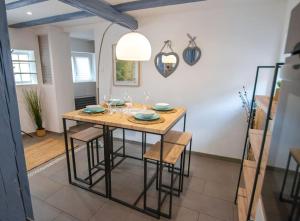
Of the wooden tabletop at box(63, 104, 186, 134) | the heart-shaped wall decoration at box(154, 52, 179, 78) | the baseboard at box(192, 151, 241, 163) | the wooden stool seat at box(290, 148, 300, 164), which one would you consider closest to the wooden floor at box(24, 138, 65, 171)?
the wooden tabletop at box(63, 104, 186, 134)

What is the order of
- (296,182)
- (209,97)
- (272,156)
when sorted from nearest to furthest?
(296,182), (272,156), (209,97)

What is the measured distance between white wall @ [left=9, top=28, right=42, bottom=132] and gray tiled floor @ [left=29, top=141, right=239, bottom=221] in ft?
5.74

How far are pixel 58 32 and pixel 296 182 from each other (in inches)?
172

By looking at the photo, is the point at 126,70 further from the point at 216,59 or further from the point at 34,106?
the point at 34,106

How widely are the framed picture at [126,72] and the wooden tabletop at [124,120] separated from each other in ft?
4.35

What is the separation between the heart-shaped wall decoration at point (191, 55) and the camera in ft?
8.95

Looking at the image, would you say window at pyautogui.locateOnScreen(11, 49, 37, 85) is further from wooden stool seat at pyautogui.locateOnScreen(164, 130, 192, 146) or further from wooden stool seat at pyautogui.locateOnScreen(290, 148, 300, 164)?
wooden stool seat at pyautogui.locateOnScreen(290, 148, 300, 164)

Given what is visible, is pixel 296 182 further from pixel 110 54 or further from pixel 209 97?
pixel 110 54

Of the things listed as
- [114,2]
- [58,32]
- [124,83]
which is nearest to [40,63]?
[58,32]

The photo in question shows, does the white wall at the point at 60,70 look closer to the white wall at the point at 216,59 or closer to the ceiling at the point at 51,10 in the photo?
the ceiling at the point at 51,10

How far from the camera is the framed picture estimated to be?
10.6ft

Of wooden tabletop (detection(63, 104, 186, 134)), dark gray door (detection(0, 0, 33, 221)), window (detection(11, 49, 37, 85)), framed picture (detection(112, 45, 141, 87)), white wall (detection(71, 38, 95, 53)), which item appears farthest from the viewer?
white wall (detection(71, 38, 95, 53))

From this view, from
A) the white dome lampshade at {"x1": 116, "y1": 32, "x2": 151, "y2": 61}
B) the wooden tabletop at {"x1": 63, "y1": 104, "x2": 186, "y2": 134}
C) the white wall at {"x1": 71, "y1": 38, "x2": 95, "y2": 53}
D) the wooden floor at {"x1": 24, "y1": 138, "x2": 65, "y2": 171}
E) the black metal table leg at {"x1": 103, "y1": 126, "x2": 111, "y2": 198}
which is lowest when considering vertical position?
the wooden floor at {"x1": 24, "y1": 138, "x2": 65, "y2": 171}

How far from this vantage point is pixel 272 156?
28.4 inches
